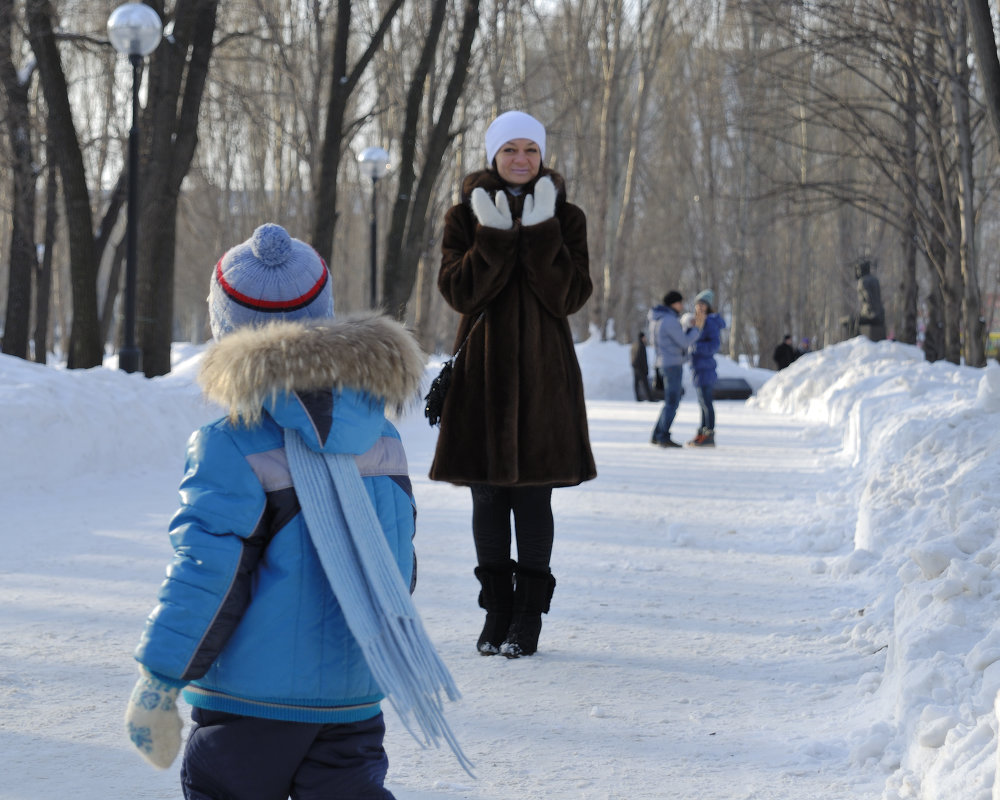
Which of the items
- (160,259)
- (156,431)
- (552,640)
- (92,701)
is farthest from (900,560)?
(160,259)

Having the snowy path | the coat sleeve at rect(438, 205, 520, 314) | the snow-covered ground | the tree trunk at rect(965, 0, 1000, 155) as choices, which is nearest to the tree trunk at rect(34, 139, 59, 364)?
the snow-covered ground

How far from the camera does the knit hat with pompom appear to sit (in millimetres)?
2357

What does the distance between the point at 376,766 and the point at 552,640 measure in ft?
8.87

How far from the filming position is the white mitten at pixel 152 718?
81.4 inches

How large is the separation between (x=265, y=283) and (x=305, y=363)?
24cm

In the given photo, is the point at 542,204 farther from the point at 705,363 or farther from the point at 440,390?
the point at 705,363

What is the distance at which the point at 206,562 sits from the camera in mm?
2086

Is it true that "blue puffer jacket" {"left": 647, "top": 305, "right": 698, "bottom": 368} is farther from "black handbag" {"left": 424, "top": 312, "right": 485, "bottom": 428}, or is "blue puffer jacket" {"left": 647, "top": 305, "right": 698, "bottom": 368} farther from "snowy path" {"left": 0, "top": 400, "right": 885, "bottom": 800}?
"black handbag" {"left": 424, "top": 312, "right": 485, "bottom": 428}

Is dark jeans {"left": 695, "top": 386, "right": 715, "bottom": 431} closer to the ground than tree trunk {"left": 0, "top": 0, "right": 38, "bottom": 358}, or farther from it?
closer to the ground

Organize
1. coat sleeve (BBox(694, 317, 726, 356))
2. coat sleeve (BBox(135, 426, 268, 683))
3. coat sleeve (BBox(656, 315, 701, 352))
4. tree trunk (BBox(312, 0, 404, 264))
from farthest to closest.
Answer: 1. tree trunk (BBox(312, 0, 404, 264))
2. coat sleeve (BBox(694, 317, 726, 356))
3. coat sleeve (BBox(656, 315, 701, 352))
4. coat sleeve (BBox(135, 426, 268, 683))

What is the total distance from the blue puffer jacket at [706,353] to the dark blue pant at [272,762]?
437 inches

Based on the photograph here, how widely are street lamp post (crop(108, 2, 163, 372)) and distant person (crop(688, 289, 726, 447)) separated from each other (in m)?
5.75

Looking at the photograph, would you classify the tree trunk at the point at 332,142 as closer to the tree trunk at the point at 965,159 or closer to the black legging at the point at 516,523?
the tree trunk at the point at 965,159

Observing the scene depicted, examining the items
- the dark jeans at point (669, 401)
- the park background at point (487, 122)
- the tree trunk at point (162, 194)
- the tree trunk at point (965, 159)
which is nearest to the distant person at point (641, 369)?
the park background at point (487, 122)
